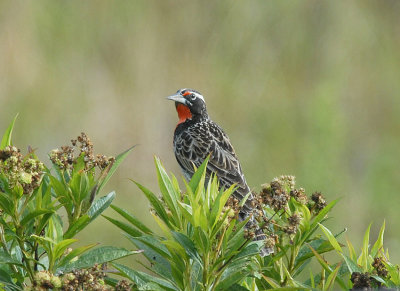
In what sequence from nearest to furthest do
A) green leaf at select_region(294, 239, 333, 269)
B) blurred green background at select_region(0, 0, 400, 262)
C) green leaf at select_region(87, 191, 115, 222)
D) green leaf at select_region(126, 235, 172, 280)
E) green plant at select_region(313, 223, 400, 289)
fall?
green plant at select_region(313, 223, 400, 289)
green leaf at select_region(126, 235, 172, 280)
green leaf at select_region(87, 191, 115, 222)
green leaf at select_region(294, 239, 333, 269)
blurred green background at select_region(0, 0, 400, 262)

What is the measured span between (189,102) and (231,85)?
2.95 meters

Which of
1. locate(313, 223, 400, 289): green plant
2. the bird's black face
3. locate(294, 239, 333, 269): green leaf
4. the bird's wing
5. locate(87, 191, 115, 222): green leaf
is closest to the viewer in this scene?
locate(313, 223, 400, 289): green plant

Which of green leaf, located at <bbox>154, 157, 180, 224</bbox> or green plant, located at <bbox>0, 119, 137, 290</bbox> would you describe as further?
green leaf, located at <bbox>154, 157, 180, 224</bbox>

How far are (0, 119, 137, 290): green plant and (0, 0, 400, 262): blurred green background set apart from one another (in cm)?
594

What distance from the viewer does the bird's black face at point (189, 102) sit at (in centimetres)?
647

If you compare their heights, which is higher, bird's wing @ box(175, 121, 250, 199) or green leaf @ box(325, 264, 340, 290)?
bird's wing @ box(175, 121, 250, 199)

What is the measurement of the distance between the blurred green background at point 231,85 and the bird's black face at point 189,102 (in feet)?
6.31

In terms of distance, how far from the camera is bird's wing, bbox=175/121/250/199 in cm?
579

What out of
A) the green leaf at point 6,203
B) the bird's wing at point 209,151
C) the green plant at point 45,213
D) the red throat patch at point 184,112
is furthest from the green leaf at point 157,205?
the red throat patch at point 184,112

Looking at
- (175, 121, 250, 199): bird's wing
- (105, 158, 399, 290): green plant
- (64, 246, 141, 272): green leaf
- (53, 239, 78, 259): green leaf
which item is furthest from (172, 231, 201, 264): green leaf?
(175, 121, 250, 199): bird's wing

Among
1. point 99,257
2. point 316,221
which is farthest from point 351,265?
point 99,257

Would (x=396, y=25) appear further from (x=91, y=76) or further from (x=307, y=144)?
(x=91, y=76)

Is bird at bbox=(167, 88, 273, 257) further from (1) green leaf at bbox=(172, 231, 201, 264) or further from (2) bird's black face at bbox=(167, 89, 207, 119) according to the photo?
(1) green leaf at bbox=(172, 231, 201, 264)

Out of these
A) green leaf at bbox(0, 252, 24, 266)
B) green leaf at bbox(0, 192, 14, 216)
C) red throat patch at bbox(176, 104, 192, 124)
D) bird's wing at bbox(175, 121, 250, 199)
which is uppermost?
red throat patch at bbox(176, 104, 192, 124)
